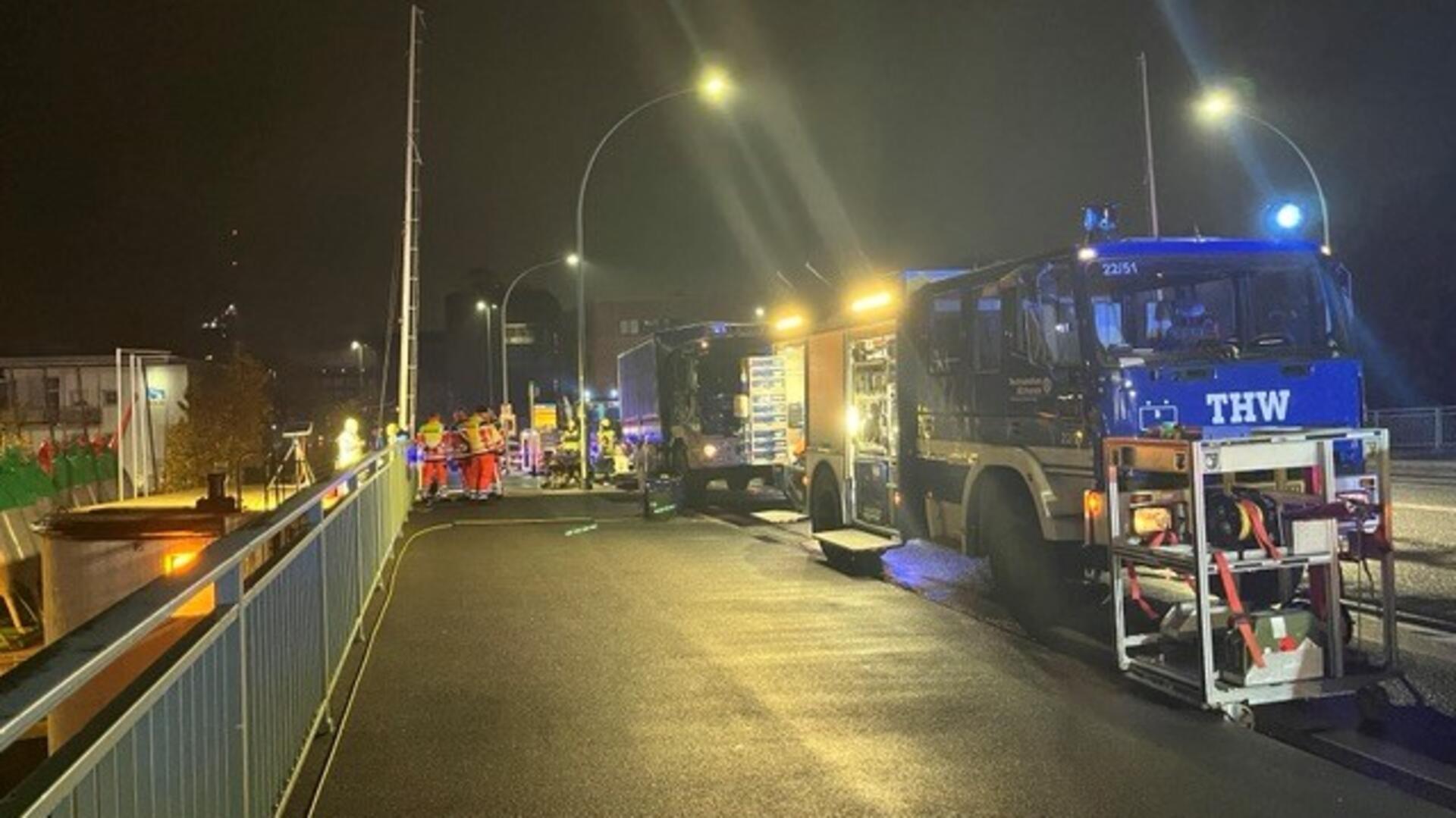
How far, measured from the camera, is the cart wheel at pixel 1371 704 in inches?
269

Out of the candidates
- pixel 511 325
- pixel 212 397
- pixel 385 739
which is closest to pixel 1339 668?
pixel 385 739

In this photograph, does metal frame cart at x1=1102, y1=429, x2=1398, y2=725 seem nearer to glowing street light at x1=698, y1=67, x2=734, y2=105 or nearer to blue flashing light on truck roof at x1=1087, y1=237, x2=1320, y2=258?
blue flashing light on truck roof at x1=1087, y1=237, x2=1320, y2=258

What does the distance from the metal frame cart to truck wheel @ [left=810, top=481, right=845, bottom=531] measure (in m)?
5.61

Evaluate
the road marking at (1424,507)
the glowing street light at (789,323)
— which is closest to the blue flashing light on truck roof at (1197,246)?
the glowing street light at (789,323)

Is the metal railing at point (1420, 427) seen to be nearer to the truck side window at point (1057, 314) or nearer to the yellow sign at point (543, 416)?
the yellow sign at point (543, 416)

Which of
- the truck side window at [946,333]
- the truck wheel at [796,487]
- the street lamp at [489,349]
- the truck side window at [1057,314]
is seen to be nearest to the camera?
the truck side window at [1057,314]

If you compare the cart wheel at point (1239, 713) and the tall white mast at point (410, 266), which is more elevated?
the tall white mast at point (410, 266)

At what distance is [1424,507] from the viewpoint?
18.1m

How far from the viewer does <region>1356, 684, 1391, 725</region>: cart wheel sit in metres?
6.83

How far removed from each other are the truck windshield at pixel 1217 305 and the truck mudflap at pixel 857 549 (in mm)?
3676

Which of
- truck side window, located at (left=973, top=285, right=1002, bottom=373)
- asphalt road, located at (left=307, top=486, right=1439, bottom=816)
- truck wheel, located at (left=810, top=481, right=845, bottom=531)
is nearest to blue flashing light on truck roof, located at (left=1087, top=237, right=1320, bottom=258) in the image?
truck side window, located at (left=973, top=285, right=1002, bottom=373)

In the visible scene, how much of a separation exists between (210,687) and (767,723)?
137 inches

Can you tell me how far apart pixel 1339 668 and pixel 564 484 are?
20.4m

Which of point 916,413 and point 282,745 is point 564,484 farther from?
point 282,745
